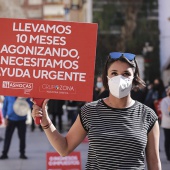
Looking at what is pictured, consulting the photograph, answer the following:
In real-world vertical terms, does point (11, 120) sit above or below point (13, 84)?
below

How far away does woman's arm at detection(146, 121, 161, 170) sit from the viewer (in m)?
4.04

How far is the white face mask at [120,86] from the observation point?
3.98 m

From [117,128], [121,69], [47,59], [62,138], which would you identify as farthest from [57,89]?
[117,128]

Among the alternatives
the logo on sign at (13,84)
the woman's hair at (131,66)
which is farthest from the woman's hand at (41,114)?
the woman's hair at (131,66)

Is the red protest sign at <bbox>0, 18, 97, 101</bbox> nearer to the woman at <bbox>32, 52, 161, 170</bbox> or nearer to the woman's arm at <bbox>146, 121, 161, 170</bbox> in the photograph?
the woman at <bbox>32, 52, 161, 170</bbox>

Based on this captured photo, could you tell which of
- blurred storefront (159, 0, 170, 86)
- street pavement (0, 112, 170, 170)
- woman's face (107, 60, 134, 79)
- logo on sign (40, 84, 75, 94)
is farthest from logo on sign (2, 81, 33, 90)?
blurred storefront (159, 0, 170, 86)

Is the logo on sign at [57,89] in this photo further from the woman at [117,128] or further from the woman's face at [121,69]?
the woman's face at [121,69]

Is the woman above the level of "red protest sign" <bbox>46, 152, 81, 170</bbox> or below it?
above

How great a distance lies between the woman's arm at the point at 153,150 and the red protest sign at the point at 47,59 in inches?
23.7

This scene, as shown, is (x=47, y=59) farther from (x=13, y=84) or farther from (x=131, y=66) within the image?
(x=131, y=66)

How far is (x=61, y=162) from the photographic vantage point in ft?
29.2

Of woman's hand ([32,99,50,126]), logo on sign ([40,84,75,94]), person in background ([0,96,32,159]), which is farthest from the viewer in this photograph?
person in background ([0,96,32,159])

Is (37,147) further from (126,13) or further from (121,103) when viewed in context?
(126,13)

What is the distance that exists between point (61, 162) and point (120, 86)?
201 inches
